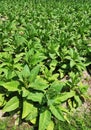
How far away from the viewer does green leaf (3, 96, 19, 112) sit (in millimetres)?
5918

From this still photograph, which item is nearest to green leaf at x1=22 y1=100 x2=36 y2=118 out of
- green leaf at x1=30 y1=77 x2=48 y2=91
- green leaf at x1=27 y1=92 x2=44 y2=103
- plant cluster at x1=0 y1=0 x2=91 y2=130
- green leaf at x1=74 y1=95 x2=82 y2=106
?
plant cluster at x1=0 y1=0 x2=91 y2=130

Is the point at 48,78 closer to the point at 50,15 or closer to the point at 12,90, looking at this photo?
the point at 12,90

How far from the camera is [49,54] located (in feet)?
25.2

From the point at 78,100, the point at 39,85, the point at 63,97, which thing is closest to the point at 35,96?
the point at 39,85

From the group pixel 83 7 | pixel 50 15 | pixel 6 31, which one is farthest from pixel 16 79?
pixel 83 7

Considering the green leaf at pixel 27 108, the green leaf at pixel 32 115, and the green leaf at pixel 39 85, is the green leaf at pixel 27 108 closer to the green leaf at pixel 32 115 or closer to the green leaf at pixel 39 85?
the green leaf at pixel 32 115

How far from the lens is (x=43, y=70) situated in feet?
23.7

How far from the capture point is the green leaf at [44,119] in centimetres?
566

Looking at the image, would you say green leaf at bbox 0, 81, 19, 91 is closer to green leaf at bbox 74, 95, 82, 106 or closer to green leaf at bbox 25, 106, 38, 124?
green leaf at bbox 25, 106, 38, 124

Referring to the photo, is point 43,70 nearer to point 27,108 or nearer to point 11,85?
point 11,85

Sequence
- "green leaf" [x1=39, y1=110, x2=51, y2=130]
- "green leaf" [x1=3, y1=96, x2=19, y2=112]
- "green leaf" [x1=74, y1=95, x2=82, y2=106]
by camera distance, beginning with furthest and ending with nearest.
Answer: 1. "green leaf" [x1=74, y1=95, x2=82, y2=106]
2. "green leaf" [x1=3, y1=96, x2=19, y2=112]
3. "green leaf" [x1=39, y1=110, x2=51, y2=130]

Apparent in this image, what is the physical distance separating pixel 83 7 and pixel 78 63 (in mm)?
7857

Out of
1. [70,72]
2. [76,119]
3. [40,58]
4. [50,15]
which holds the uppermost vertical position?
[50,15]

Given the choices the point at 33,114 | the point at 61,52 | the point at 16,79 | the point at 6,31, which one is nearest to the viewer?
the point at 33,114
